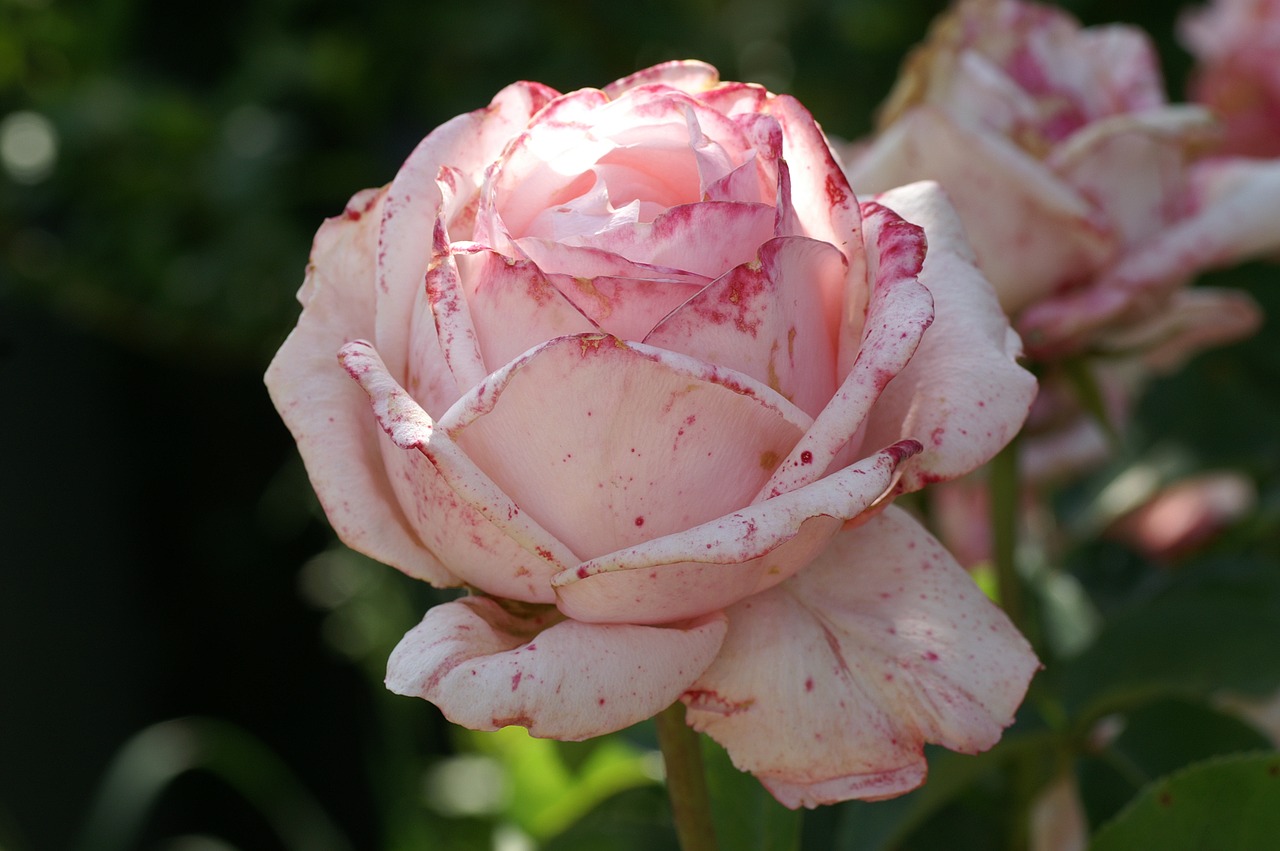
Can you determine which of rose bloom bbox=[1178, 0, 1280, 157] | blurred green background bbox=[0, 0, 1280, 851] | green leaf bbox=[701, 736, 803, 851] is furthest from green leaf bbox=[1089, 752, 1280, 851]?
rose bloom bbox=[1178, 0, 1280, 157]

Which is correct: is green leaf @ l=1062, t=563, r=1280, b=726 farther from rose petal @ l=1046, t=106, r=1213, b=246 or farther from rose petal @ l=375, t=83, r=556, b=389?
rose petal @ l=375, t=83, r=556, b=389

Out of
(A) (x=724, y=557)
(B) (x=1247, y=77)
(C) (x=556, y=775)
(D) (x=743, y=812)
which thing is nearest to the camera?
(A) (x=724, y=557)

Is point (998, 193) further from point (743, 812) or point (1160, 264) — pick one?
point (743, 812)

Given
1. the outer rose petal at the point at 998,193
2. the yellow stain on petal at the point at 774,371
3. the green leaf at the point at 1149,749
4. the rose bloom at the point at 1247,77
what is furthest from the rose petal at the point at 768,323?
the rose bloom at the point at 1247,77

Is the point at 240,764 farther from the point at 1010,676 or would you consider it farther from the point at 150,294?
the point at 1010,676

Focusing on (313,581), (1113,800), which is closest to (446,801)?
(313,581)

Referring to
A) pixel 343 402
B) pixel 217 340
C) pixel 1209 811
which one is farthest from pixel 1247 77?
pixel 217 340
